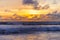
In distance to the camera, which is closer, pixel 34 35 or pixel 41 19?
pixel 34 35

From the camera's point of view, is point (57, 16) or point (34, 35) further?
point (57, 16)

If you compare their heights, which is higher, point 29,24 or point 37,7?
point 37,7

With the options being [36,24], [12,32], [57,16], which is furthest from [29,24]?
[57,16]

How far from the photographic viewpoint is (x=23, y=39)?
1144 millimetres

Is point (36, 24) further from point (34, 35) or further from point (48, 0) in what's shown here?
point (48, 0)

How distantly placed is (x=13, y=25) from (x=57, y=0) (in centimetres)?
48

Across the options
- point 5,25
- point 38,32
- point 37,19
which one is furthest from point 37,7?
point 5,25

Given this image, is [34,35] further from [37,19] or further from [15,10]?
[15,10]

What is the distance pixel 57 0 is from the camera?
1.30m

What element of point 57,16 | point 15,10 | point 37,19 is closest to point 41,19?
point 37,19

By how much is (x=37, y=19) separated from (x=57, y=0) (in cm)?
26

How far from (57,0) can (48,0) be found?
0.09 metres

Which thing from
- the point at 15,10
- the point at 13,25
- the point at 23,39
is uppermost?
the point at 15,10

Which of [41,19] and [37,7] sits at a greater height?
[37,7]
